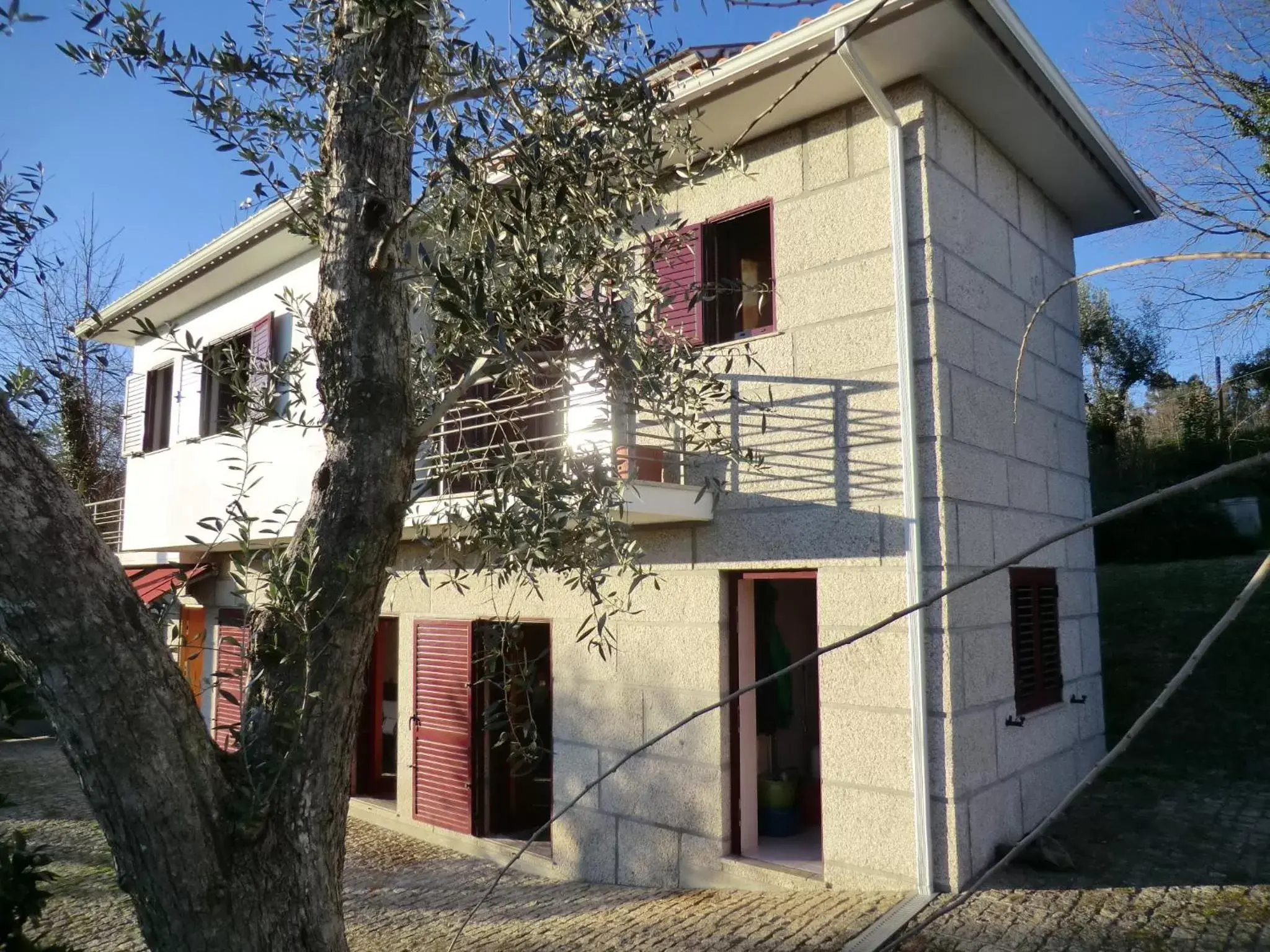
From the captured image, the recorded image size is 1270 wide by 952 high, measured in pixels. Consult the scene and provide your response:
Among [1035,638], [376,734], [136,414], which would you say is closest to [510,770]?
[376,734]

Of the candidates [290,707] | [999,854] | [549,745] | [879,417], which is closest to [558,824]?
[549,745]

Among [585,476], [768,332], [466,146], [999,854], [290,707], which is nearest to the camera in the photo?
[290,707]

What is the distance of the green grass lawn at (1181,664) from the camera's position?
9.98 metres

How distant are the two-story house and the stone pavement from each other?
408 millimetres

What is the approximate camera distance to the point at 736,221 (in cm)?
884

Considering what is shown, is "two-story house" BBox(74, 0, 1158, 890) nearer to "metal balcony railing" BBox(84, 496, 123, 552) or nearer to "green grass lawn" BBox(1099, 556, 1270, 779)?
"green grass lawn" BBox(1099, 556, 1270, 779)

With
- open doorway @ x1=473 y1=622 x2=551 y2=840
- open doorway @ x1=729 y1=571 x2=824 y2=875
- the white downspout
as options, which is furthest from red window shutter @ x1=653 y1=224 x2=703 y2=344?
open doorway @ x1=473 y1=622 x2=551 y2=840

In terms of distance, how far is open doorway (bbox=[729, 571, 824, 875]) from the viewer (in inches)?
304

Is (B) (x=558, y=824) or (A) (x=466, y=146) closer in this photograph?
(A) (x=466, y=146)

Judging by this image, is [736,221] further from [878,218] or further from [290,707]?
[290,707]

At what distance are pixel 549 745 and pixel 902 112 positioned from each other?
7116 mm

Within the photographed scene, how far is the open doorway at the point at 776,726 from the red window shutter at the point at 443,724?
10.5 ft

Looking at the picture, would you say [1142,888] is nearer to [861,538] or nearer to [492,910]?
[861,538]

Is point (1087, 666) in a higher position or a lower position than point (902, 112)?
lower
